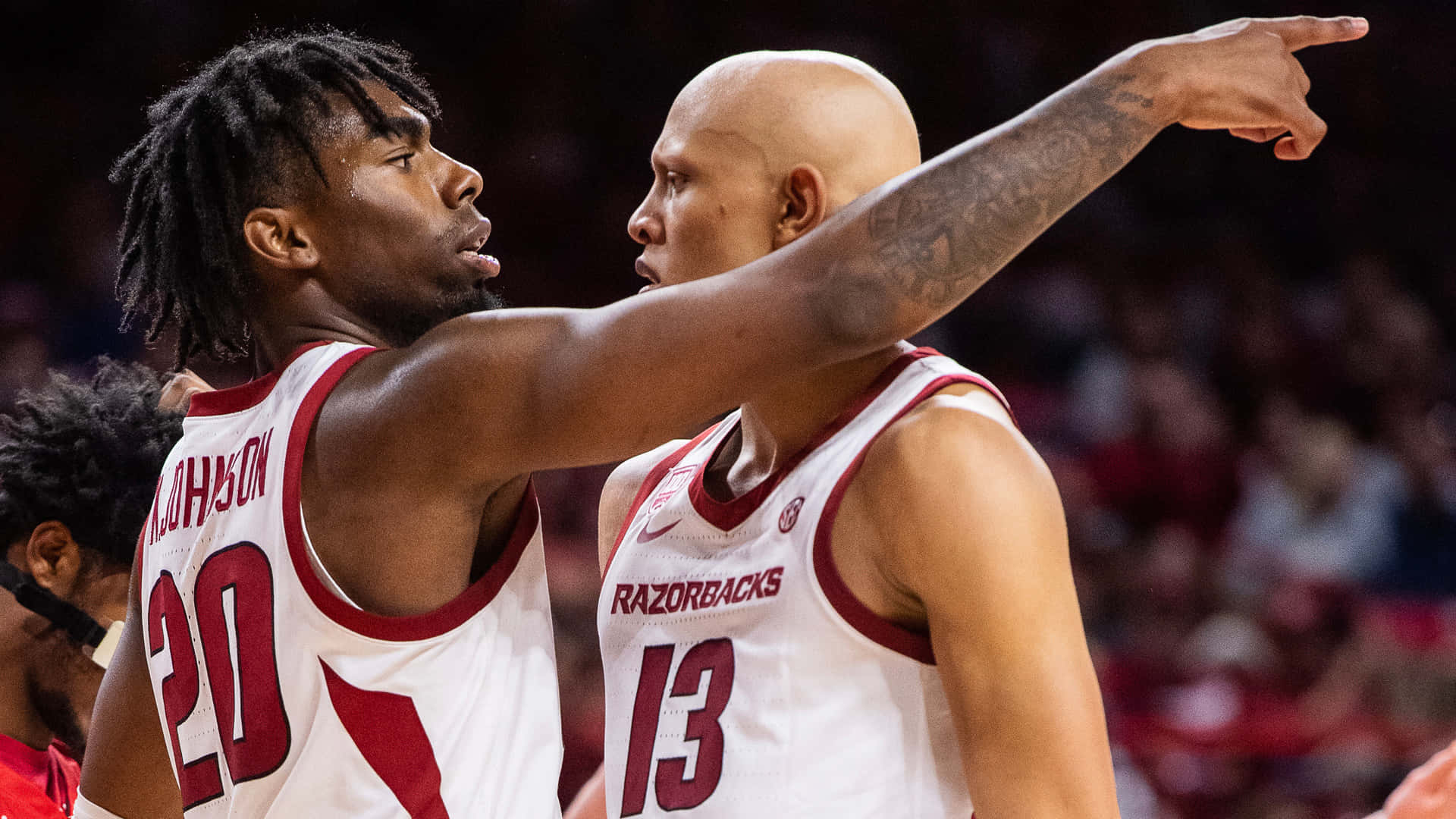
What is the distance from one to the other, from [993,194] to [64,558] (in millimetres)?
2211

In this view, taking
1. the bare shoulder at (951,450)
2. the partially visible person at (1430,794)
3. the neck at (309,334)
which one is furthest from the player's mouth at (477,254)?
the partially visible person at (1430,794)

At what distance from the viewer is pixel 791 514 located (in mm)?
2010

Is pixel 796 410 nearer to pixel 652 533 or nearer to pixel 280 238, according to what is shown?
pixel 652 533

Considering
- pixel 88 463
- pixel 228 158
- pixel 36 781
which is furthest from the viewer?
pixel 88 463

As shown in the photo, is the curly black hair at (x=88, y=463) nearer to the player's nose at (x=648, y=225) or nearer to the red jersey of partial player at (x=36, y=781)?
the red jersey of partial player at (x=36, y=781)

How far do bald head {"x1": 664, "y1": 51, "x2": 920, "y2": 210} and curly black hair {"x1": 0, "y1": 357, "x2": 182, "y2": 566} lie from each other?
1602 mm

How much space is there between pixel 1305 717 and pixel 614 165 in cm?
478

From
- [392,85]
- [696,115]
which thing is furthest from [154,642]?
[696,115]

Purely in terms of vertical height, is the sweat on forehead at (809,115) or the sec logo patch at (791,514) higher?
the sweat on forehead at (809,115)

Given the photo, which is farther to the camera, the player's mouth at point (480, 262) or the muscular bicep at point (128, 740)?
the muscular bicep at point (128, 740)

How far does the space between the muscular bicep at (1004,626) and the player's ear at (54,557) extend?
2.01m

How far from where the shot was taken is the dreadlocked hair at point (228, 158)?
7.32ft

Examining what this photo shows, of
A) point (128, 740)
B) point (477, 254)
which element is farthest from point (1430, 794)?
point (128, 740)

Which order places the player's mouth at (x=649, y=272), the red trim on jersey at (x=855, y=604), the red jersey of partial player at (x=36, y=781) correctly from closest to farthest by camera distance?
1. the red trim on jersey at (x=855, y=604)
2. the player's mouth at (x=649, y=272)
3. the red jersey of partial player at (x=36, y=781)
